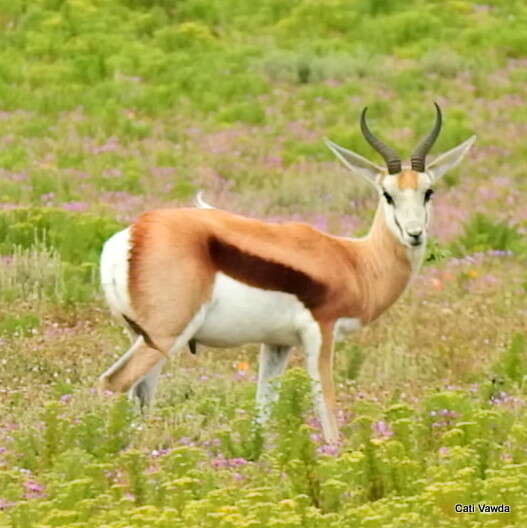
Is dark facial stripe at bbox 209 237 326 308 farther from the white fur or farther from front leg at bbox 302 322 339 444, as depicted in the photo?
the white fur

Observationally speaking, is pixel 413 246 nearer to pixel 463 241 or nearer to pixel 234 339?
pixel 234 339

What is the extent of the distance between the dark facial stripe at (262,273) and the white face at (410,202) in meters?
0.71

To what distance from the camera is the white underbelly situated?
950 cm

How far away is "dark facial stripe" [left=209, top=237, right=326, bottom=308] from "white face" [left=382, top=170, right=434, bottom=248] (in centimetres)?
71

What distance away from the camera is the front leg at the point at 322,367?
962 cm

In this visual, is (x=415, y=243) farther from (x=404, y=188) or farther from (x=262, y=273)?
(x=262, y=273)

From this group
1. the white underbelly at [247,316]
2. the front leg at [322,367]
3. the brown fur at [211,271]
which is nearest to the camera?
the brown fur at [211,271]

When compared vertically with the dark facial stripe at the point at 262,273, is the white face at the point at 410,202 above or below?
above

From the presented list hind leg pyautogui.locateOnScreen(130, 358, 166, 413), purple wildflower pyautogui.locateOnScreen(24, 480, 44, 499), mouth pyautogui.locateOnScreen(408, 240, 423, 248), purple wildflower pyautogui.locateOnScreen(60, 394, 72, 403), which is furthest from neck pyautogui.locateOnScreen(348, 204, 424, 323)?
purple wildflower pyautogui.locateOnScreen(24, 480, 44, 499)

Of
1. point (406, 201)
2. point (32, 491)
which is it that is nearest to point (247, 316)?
point (406, 201)

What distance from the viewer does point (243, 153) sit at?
20.3m

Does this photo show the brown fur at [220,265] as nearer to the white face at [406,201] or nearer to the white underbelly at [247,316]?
the white underbelly at [247,316]

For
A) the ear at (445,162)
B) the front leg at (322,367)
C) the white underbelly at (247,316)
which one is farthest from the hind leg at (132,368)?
the ear at (445,162)

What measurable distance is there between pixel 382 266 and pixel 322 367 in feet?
2.85
